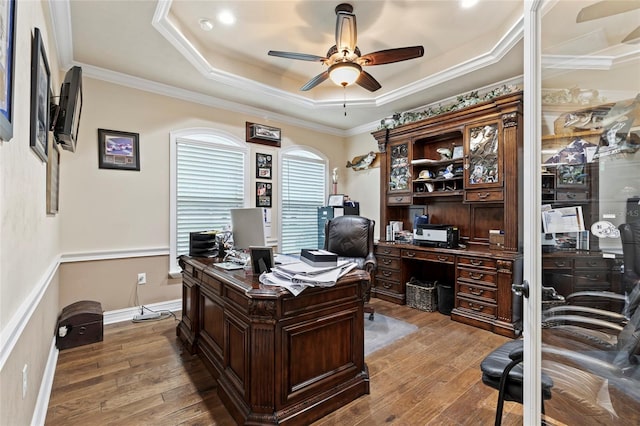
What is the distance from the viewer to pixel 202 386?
213 centimetres

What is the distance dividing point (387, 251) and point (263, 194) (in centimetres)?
206

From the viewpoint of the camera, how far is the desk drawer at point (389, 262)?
13.3 feet

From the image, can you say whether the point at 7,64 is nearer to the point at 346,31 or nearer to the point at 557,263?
the point at 346,31

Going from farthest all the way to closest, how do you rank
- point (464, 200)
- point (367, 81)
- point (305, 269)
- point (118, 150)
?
point (464, 200)
point (118, 150)
point (367, 81)
point (305, 269)

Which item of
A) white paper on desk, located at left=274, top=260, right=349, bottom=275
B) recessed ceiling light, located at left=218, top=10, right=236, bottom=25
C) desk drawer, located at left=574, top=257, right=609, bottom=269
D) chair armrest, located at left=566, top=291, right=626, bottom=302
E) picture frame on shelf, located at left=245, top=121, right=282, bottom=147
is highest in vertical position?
recessed ceiling light, located at left=218, top=10, right=236, bottom=25

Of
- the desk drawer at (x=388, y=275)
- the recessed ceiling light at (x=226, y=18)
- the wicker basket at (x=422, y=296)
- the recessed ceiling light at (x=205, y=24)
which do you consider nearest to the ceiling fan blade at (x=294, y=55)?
the recessed ceiling light at (x=226, y=18)

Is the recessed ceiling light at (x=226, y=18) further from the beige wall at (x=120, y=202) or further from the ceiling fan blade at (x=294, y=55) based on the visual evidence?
the beige wall at (x=120, y=202)

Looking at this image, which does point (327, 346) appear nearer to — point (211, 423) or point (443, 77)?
point (211, 423)

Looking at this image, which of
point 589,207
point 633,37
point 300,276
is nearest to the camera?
point 633,37

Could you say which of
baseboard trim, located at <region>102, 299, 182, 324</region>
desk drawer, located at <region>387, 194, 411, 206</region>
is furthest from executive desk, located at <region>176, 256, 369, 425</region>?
desk drawer, located at <region>387, 194, 411, 206</region>

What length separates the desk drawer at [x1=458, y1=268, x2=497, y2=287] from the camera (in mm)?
3147

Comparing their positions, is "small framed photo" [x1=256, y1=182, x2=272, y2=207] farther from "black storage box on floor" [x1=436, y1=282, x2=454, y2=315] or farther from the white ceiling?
"black storage box on floor" [x1=436, y1=282, x2=454, y2=315]

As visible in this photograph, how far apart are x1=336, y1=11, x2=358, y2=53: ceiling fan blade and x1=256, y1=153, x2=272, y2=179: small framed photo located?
2294 mm

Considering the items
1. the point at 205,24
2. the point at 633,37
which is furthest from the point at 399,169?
the point at 633,37
